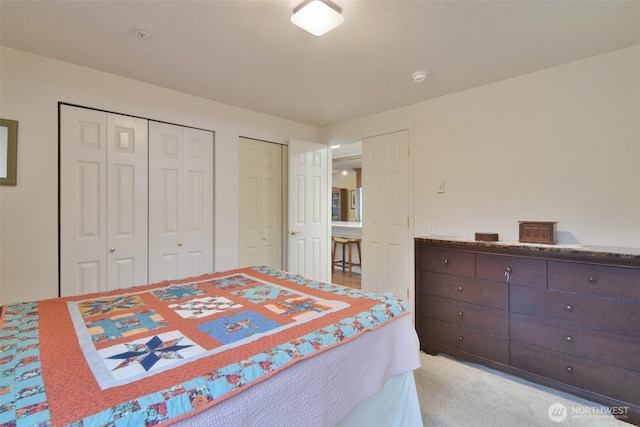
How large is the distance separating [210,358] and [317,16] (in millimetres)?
1661

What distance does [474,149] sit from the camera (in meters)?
→ 2.79

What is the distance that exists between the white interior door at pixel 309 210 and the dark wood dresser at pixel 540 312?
58.4 inches

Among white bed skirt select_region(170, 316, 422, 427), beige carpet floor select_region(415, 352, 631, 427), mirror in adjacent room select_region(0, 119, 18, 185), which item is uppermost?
mirror in adjacent room select_region(0, 119, 18, 185)

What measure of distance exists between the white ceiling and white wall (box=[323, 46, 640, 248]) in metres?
0.16

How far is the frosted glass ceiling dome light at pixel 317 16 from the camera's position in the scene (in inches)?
61.9

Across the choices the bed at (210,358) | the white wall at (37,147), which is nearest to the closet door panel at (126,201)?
the white wall at (37,147)

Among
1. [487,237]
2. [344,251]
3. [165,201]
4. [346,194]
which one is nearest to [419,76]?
[487,237]

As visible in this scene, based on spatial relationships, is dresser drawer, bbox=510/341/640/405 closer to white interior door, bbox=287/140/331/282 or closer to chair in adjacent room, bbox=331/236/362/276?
white interior door, bbox=287/140/331/282

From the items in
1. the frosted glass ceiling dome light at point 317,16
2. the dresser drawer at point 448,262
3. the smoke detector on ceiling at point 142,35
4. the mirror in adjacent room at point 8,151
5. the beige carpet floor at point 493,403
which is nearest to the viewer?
the frosted glass ceiling dome light at point 317,16

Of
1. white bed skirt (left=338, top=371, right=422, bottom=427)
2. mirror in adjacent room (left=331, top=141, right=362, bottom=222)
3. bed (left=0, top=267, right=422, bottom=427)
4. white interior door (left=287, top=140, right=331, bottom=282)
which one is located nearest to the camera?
bed (left=0, top=267, right=422, bottom=427)

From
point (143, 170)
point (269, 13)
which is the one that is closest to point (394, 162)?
point (269, 13)

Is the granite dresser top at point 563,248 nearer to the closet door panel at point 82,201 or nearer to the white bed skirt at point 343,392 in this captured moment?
the white bed skirt at point 343,392

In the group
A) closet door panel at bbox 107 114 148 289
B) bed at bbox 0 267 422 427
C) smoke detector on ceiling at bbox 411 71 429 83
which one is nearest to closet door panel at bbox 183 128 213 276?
closet door panel at bbox 107 114 148 289

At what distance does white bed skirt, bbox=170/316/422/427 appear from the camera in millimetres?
856
